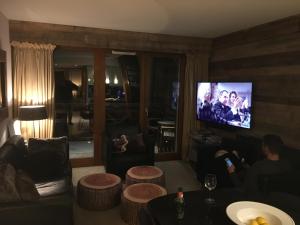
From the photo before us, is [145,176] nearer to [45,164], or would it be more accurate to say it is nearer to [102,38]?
[45,164]

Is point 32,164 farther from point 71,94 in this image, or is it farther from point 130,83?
point 130,83

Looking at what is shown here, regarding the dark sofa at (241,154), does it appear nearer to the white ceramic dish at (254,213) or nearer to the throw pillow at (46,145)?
the white ceramic dish at (254,213)

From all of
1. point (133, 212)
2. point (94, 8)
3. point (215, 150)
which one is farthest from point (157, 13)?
point (133, 212)

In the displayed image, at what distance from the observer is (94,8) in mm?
3412

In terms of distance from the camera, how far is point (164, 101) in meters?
5.41

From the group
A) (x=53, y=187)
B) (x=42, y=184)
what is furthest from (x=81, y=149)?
(x=53, y=187)

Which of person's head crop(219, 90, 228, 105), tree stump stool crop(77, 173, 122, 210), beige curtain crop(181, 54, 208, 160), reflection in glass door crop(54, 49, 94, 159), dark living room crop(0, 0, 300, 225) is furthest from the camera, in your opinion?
beige curtain crop(181, 54, 208, 160)

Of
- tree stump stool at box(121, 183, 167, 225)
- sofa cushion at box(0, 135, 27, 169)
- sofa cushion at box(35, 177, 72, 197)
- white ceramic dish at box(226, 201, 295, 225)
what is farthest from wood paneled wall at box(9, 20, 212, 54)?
white ceramic dish at box(226, 201, 295, 225)

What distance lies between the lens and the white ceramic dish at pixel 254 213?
1603mm

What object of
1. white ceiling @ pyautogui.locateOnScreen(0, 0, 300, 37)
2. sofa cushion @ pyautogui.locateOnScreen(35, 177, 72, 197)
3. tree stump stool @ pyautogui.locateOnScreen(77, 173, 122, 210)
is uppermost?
white ceiling @ pyautogui.locateOnScreen(0, 0, 300, 37)

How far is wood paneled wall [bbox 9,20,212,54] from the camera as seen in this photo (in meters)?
4.21

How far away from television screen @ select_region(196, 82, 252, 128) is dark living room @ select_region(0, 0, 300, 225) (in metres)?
0.02

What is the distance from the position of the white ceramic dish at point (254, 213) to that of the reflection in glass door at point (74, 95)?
12.0ft

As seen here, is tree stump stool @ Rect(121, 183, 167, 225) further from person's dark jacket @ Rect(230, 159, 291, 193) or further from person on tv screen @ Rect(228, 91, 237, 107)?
person on tv screen @ Rect(228, 91, 237, 107)
